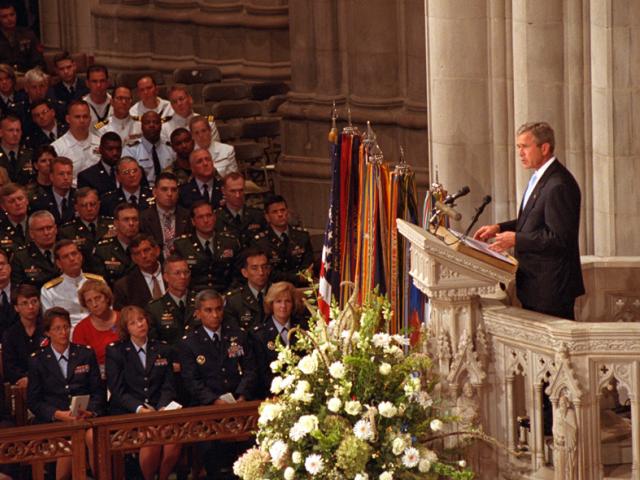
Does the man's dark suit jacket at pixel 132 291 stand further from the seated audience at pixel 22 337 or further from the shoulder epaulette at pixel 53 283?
the seated audience at pixel 22 337

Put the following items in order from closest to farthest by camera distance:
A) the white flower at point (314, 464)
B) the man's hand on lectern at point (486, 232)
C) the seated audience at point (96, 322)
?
1. the white flower at point (314, 464)
2. the man's hand on lectern at point (486, 232)
3. the seated audience at point (96, 322)

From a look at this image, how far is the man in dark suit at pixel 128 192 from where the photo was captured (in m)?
13.7

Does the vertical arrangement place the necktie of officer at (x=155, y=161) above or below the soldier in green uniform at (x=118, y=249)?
above

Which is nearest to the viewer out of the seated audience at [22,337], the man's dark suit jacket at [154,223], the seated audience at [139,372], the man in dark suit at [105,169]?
the seated audience at [139,372]

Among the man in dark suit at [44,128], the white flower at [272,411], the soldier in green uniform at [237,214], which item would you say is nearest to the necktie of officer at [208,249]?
the soldier in green uniform at [237,214]

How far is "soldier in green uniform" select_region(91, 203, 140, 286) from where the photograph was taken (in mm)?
12789

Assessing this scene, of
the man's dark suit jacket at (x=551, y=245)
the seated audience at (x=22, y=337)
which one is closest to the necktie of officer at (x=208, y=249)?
the seated audience at (x=22, y=337)

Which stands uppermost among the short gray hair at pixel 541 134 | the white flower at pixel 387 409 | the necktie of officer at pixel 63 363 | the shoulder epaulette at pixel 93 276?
the short gray hair at pixel 541 134

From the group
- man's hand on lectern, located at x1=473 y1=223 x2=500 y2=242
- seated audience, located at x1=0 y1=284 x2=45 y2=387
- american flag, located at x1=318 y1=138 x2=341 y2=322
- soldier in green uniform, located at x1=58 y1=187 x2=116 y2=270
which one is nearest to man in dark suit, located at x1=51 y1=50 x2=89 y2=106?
soldier in green uniform, located at x1=58 y1=187 x2=116 y2=270

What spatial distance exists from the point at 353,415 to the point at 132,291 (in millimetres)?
4324

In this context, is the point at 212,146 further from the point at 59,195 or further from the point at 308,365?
the point at 308,365

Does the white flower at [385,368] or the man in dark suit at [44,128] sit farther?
the man in dark suit at [44,128]

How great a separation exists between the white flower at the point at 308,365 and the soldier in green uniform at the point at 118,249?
14.6 feet

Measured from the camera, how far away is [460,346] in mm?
8555
